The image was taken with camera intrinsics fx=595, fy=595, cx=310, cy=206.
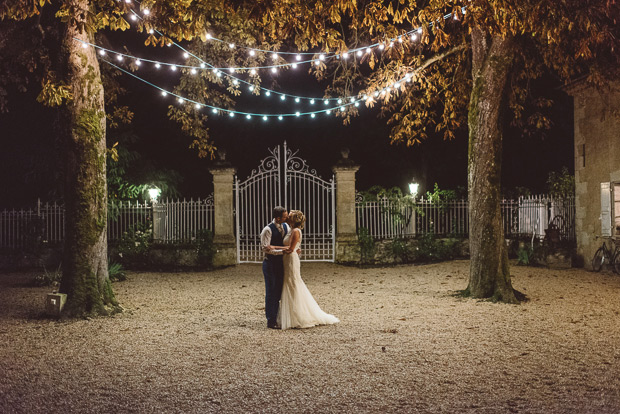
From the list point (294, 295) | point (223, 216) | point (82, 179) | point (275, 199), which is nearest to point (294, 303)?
point (294, 295)

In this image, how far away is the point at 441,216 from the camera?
53.5ft

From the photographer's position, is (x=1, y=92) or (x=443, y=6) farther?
(x=1, y=92)

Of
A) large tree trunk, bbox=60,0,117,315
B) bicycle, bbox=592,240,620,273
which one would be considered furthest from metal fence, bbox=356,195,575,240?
large tree trunk, bbox=60,0,117,315

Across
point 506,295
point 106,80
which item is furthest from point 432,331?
point 106,80

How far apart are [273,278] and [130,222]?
9.96 m

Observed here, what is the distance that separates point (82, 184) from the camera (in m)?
7.92

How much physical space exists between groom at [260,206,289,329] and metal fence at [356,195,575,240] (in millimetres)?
7934

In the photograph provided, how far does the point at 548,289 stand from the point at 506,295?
177cm

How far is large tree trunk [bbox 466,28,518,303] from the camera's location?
29.7ft

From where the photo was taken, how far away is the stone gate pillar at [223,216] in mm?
14461

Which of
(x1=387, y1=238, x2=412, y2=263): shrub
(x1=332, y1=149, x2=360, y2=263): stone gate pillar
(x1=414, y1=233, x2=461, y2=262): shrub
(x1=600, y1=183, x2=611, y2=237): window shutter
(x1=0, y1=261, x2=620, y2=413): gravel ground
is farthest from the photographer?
(x1=414, y1=233, x2=461, y2=262): shrub

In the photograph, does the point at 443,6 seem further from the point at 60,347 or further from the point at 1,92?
the point at 1,92

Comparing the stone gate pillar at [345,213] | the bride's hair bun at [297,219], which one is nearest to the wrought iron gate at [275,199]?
the stone gate pillar at [345,213]

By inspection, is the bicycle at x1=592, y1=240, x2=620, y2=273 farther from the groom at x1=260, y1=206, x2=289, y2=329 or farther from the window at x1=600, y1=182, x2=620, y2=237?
the groom at x1=260, y1=206, x2=289, y2=329
